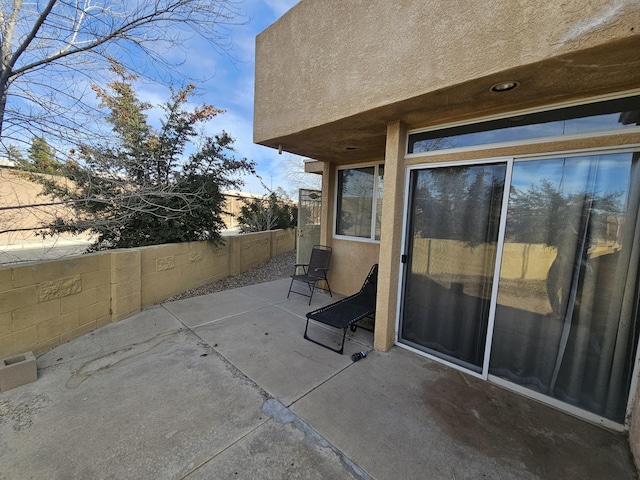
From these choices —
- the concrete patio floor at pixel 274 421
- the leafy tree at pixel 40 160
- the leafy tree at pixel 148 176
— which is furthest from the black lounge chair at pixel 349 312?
the leafy tree at pixel 40 160

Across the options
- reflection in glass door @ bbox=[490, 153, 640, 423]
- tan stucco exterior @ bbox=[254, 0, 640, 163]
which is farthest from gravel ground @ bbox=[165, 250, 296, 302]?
reflection in glass door @ bbox=[490, 153, 640, 423]

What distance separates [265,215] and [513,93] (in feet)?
26.3

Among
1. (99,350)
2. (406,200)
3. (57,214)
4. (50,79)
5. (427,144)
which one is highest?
(50,79)

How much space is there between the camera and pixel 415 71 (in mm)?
2088

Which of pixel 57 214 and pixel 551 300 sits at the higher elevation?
pixel 57 214

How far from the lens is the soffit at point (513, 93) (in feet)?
5.17

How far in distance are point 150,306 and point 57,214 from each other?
6.28ft

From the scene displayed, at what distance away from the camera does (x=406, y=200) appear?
2.96 m

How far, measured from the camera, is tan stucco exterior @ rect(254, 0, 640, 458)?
1552 millimetres

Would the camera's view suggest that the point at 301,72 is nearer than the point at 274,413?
No

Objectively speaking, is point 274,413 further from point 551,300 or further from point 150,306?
point 150,306

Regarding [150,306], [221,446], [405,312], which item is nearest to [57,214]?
[150,306]

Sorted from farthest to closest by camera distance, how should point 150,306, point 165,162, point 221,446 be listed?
point 165,162 → point 150,306 → point 221,446

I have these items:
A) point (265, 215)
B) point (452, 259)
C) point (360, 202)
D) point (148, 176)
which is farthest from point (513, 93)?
point (265, 215)
